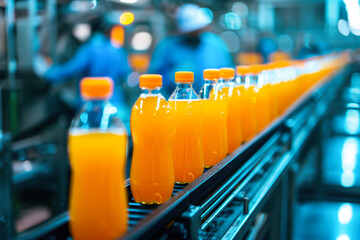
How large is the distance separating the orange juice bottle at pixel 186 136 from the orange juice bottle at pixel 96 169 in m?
0.41

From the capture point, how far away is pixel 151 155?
3.42 ft

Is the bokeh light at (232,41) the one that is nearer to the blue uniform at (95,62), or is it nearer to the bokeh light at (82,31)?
the bokeh light at (82,31)

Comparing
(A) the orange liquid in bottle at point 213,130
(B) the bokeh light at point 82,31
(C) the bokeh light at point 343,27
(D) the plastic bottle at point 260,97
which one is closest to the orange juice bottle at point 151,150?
(A) the orange liquid in bottle at point 213,130

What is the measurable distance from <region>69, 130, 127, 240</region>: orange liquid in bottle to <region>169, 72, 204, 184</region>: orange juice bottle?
1.37ft

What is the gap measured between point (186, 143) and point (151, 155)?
20cm

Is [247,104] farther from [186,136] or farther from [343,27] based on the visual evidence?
[343,27]

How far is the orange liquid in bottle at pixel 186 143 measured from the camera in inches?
47.9

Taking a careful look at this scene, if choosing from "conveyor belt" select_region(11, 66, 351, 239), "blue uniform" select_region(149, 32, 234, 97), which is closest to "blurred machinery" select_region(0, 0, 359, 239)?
"conveyor belt" select_region(11, 66, 351, 239)

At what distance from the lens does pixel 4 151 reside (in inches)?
93.1

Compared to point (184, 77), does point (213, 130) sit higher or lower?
lower

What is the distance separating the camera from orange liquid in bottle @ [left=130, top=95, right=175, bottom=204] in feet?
3.42

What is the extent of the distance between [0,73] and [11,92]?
1.55ft

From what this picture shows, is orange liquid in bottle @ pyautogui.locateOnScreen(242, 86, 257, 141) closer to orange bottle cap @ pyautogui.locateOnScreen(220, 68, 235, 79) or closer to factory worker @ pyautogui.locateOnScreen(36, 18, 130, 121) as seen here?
orange bottle cap @ pyautogui.locateOnScreen(220, 68, 235, 79)

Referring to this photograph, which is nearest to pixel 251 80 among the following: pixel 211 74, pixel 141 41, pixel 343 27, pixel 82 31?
pixel 211 74
